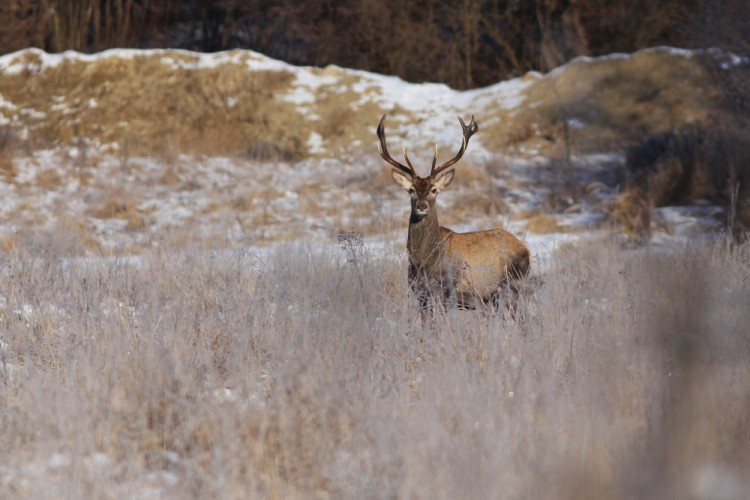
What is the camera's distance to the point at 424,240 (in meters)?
5.81

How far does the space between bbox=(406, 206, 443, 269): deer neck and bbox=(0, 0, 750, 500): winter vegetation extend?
0.84 feet

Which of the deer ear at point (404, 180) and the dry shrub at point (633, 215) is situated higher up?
the deer ear at point (404, 180)

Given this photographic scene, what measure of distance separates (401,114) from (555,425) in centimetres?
1359

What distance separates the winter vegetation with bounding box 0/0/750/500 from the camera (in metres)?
3.17

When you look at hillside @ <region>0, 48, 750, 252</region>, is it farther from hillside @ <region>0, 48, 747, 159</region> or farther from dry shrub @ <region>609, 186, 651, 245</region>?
dry shrub @ <region>609, 186, 651, 245</region>

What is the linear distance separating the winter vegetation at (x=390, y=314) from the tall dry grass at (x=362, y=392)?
0.02 meters

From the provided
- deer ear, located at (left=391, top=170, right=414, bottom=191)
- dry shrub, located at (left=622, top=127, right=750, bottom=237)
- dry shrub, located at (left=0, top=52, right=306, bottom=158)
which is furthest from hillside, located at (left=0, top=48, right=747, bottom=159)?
deer ear, located at (left=391, top=170, right=414, bottom=191)

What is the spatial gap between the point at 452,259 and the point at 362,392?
2.28 meters

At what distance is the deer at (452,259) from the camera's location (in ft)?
18.4

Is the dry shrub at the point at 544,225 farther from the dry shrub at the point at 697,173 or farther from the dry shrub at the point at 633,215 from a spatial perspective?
the dry shrub at the point at 697,173

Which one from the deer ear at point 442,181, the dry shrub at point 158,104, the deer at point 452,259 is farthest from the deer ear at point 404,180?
the dry shrub at point 158,104

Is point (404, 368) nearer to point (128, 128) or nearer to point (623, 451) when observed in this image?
point (623, 451)

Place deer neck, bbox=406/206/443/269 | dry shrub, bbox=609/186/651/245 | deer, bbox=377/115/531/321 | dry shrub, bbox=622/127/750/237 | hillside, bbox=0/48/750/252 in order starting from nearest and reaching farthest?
deer, bbox=377/115/531/321 < deer neck, bbox=406/206/443/269 < dry shrub, bbox=609/186/651/245 < dry shrub, bbox=622/127/750/237 < hillside, bbox=0/48/750/252

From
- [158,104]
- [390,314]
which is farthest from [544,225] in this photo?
[158,104]
